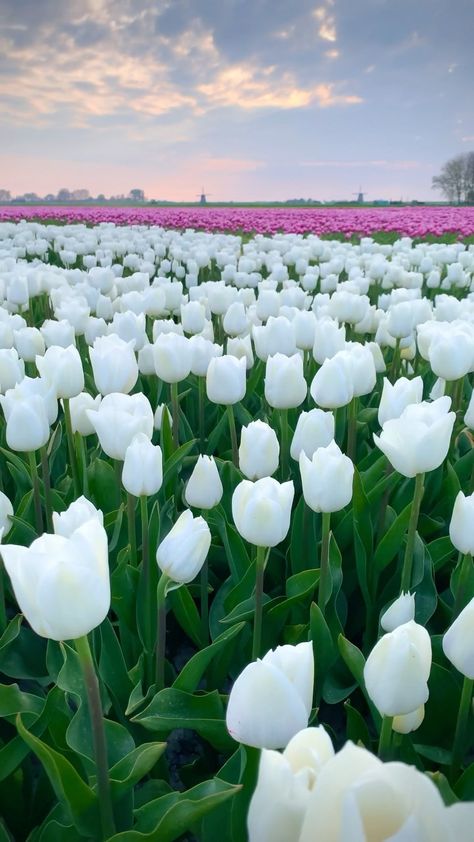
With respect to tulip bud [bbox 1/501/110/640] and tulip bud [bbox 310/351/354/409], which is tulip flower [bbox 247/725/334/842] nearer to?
tulip bud [bbox 1/501/110/640]

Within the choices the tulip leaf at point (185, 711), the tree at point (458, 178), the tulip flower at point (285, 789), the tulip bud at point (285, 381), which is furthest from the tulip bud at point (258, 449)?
the tree at point (458, 178)

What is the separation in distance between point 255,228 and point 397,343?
1023 cm

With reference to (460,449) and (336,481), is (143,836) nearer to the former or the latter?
(336,481)

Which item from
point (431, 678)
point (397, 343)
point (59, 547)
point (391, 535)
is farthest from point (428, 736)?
point (397, 343)

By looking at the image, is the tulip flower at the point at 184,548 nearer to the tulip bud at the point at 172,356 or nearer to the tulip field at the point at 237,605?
the tulip field at the point at 237,605

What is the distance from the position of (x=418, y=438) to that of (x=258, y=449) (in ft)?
1.41

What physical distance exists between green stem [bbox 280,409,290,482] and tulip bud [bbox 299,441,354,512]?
0.80 meters

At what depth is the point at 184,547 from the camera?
1384 millimetres

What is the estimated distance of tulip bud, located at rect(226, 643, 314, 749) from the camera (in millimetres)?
855

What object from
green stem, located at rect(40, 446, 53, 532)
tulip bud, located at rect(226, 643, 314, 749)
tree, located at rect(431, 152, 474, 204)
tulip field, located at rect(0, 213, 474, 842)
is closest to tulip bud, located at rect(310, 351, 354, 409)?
tulip field, located at rect(0, 213, 474, 842)

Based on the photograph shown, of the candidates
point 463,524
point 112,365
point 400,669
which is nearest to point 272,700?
point 400,669

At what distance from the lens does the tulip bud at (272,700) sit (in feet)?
2.81

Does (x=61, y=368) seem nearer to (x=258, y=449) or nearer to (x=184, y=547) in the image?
(x=258, y=449)

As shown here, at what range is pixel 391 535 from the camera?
6.17 ft
